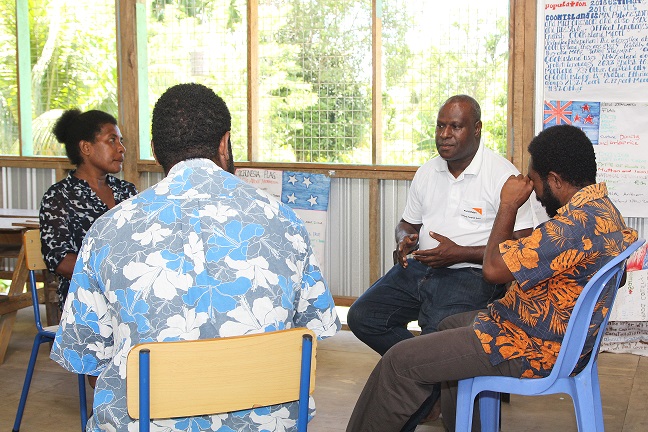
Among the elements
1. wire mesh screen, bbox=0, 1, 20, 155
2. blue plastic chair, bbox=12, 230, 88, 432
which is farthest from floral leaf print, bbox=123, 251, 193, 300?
wire mesh screen, bbox=0, 1, 20, 155

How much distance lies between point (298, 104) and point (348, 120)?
363 mm

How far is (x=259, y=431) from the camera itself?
199cm

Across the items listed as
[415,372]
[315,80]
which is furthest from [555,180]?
[315,80]

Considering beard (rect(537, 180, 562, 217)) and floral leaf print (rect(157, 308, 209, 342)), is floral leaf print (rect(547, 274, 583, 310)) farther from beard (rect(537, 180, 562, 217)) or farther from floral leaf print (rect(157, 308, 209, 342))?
floral leaf print (rect(157, 308, 209, 342))

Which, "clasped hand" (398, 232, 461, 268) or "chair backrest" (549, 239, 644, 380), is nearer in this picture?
"chair backrest" (549, 239, 644, 380)

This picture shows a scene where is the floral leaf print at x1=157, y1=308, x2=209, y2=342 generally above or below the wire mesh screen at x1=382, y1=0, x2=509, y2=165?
below

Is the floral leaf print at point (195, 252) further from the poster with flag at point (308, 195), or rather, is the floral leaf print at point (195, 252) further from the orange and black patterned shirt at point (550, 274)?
the poster with flag at point (308, 195)

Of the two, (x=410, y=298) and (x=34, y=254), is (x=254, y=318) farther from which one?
(x=34, y=254)

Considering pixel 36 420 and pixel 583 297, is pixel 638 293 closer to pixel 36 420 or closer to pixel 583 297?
pixel 583 297

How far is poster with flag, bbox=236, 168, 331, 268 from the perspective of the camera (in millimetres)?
5309

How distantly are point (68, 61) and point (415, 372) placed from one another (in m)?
4.19

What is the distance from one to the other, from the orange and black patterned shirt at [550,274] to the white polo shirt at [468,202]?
93 centimetres

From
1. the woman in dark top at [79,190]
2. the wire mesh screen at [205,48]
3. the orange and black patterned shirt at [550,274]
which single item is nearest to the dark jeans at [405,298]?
the orange and black patterned shirt at [550,274]

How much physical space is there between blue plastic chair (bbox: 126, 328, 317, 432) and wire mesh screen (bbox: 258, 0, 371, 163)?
3499 millimetres
